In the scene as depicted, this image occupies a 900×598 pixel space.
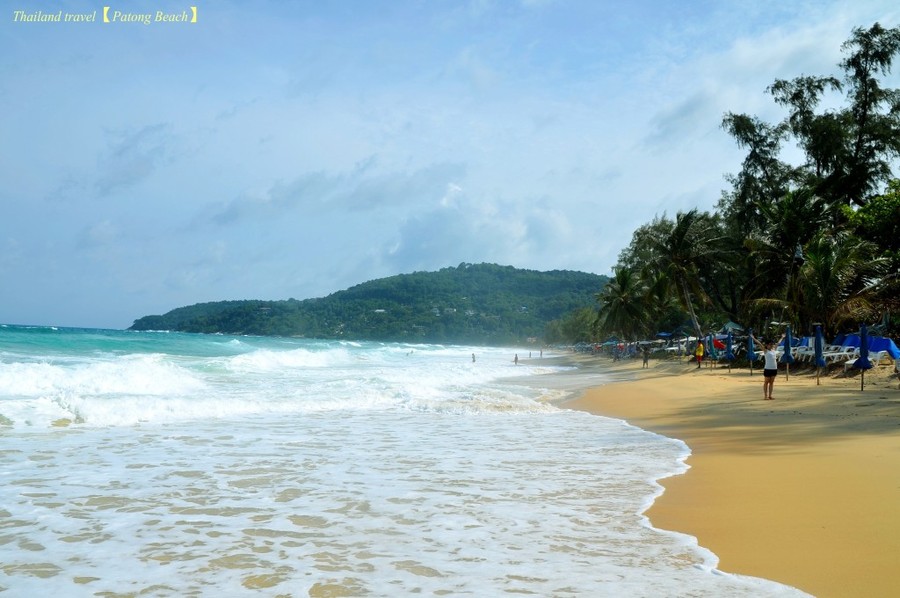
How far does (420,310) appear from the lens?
14725 centimetres

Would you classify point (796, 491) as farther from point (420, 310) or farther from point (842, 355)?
point (420, 310)

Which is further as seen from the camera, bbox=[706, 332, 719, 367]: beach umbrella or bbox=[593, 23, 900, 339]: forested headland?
bbox=[706, 332, 719, 367]: beach umbrella

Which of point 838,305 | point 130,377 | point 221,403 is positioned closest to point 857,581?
point 221,403

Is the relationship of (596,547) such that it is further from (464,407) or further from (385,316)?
(385,316)

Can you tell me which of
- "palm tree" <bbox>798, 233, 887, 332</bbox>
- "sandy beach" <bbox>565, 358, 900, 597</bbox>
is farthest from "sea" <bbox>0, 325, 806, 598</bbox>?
"palm tree" <bbox>798, 233, 887, 332</bbox>

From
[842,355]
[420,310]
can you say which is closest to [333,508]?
[842,355]

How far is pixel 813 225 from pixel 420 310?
120819 millimetres

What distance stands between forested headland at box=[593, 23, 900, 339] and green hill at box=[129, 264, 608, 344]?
97729mm

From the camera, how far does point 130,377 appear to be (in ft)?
60.1

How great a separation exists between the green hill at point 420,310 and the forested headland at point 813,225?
9773cm

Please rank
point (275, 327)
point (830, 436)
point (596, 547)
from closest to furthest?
point (596, 547) < point (830, 436) < point (275, 327)

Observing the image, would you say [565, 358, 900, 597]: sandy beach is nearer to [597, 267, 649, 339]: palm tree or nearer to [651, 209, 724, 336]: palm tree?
[651, 209, 724, 336]: palm tree

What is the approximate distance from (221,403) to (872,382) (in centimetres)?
1710

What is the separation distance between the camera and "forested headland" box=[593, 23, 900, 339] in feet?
78.1
